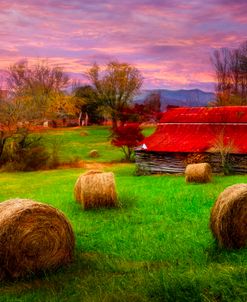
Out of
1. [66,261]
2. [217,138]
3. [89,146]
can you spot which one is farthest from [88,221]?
[89,146]

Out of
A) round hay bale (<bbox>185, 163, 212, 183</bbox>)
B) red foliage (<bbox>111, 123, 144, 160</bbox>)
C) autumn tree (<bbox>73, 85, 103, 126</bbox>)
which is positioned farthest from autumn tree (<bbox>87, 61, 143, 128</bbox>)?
round hay bale (<bbox>185, 163, 212, 183</bbox>)

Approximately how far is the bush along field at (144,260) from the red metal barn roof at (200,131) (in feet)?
46.2

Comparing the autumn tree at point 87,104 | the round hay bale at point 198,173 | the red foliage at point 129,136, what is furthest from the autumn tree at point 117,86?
the round hay bale at point 198,173

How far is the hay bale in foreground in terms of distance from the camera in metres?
14.7

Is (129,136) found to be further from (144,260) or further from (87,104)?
(87,104)

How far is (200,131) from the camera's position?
3225cm

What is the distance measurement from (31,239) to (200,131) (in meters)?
25.1

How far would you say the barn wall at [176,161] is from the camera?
94.5 feet

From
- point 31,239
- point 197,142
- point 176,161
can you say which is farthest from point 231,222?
point 197,142

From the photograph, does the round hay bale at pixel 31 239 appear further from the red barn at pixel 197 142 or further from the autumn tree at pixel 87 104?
the autumn tree at pixel 87 104

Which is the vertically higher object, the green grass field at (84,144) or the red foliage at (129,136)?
the red foliage at (129,136)

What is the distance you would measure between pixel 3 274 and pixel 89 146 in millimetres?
44713

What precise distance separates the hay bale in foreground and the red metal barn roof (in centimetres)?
1595

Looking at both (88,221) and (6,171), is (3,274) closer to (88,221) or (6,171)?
(88,221)
